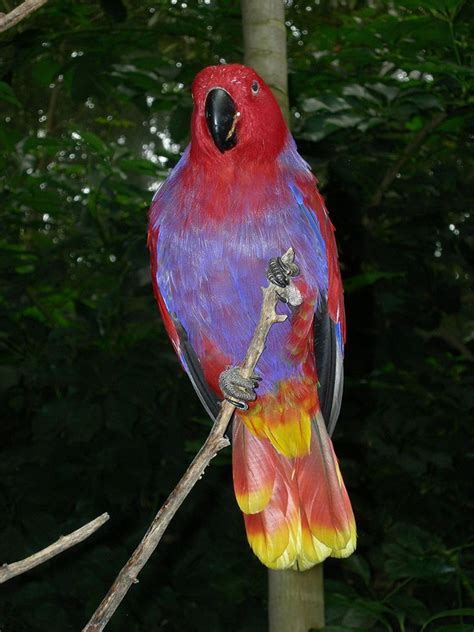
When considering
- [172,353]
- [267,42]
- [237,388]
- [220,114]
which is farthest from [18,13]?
[172,353]

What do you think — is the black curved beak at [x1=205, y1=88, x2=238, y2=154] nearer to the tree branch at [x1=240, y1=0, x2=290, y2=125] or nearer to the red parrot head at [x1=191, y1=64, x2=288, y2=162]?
the red parrot head at [x1=191, y1=64, x2=288, y2=162]

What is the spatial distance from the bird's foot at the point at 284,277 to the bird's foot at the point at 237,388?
6.4 inches

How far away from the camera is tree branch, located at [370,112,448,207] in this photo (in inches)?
77.7

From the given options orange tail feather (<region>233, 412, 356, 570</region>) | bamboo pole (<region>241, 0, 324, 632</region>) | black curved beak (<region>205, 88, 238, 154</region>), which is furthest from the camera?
bamboo pole (<region>241, 0, 324, 632</region>)

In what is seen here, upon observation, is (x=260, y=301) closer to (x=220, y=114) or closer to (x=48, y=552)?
(x=220, y=114)

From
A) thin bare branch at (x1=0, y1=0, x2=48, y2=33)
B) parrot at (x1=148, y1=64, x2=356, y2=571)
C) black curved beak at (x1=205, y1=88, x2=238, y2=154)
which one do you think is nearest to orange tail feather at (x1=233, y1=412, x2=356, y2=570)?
parrot at (x1=148, y1=64, x2=356, y2=571)

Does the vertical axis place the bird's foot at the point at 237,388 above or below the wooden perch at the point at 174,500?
below

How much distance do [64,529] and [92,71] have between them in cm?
125

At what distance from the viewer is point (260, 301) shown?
3.90 ft

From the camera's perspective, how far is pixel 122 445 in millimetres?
2088

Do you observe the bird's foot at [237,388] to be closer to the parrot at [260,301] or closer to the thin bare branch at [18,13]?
the parrot at [260,301]

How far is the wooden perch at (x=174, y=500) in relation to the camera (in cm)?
80

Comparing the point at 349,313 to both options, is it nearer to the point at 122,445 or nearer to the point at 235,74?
the point at 122,445

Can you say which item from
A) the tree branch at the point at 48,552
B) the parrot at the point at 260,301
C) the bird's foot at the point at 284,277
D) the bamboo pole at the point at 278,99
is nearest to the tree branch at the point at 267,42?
the bamboo pole at the point at 278,99
